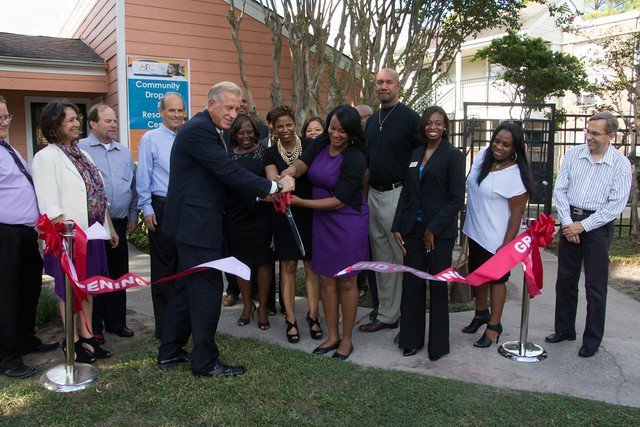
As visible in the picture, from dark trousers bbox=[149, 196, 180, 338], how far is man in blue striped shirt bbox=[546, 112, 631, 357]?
3.24 meters

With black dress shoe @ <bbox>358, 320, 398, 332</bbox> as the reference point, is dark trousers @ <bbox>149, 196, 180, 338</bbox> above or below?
above

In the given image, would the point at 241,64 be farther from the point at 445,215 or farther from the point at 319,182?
the point at 445,215

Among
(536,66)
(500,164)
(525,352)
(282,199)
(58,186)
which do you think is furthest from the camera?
(536,66)

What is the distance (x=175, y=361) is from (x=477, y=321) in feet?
8.54

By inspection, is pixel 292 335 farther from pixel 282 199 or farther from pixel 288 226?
pixel 282 199

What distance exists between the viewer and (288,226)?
473cm

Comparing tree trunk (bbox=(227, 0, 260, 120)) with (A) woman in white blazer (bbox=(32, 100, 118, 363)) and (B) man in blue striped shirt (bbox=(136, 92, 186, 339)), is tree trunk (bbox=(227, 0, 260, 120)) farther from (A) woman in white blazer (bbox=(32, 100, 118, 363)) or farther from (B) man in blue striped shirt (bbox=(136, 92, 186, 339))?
(A) woman in white blazer (bbox=(32, 100, 118, 363))

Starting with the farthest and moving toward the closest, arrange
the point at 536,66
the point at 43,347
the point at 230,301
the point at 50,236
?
the point at 536,66 → the point at 230,301 → the point at 43,347 → the point at 50,236

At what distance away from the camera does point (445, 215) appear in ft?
13.5

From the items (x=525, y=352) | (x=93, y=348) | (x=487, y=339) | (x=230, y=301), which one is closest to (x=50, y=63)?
(x=230, y=301)

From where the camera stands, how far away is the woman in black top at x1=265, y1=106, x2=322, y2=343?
466cm

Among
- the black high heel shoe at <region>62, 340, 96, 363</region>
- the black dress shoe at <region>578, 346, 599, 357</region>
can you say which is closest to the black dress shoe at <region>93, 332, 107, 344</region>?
the black high heel shoe at <region>62, 340, 96, 363</region>

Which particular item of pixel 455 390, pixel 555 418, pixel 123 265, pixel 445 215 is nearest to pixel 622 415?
pixel 555 418

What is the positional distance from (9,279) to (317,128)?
287 centimetres
